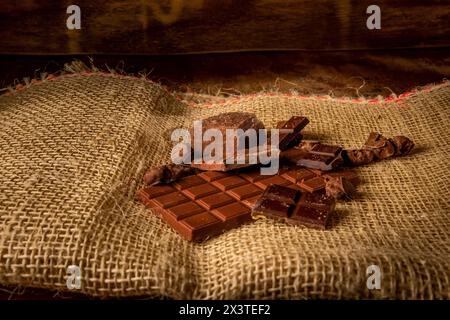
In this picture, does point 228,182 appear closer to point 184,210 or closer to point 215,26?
point 184,210

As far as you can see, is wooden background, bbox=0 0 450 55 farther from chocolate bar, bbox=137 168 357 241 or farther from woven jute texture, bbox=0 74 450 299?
chocolate bar, bbox=137 168 357 241

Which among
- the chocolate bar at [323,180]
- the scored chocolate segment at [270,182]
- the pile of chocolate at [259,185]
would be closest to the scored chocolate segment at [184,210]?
the pile of chocolate at [259,185]

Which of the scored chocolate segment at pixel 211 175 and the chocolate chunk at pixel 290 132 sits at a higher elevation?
the chocolate chunk at pixel 290 132

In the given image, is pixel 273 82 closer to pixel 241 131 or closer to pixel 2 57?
pixel 241 131

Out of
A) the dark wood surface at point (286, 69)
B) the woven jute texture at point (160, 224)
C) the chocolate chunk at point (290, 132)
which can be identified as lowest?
the woven jute texture at point (160, 224)

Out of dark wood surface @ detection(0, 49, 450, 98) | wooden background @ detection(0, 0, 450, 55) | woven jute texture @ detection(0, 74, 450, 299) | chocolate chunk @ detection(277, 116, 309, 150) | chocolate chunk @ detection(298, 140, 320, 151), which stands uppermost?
wooden background @ detection(0, 0, 450, 55)

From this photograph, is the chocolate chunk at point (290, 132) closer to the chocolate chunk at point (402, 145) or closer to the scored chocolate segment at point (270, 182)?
the scored chocolate segment at point (270, 182)

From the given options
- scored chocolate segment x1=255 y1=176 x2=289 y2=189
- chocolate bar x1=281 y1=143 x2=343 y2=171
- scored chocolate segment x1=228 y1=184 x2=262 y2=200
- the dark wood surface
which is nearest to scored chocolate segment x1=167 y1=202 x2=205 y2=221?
scored chocolate segment x1=228 y1=184 x2=262 y2=200
